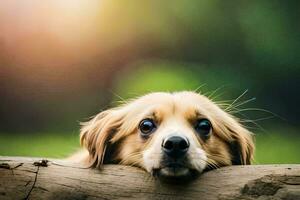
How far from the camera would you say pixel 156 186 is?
1.74 m

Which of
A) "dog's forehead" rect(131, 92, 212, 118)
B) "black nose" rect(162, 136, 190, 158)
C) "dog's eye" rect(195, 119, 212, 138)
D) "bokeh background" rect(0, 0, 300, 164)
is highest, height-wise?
"bokeh background" rect(0, 0, 300, 164)

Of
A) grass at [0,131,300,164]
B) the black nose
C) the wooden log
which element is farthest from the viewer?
grass at [0,131,300,164]

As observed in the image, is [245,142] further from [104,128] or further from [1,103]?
[1,103]

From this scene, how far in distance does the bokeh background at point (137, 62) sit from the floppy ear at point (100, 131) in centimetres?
16

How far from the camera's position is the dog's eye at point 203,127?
6.35 ft

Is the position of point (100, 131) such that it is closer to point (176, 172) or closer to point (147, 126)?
point (147, 126)

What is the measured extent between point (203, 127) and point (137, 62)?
532 millimetres

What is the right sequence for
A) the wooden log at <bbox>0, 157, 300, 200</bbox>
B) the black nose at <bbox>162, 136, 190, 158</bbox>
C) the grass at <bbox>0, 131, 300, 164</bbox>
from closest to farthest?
the wooden log at <bbox>0, 157, 300, 200</bbox> → the black nose at <bbox>162, 136, 190, 158</bbox> → the grass at <bbox>0, 131, 300, 164</bbox>

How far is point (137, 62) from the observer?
2381 millimetres

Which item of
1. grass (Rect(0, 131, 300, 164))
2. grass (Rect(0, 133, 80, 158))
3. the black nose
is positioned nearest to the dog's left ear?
grass (Rect(0, 131, 300, 164))

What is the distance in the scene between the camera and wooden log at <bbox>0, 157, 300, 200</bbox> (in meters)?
1.59

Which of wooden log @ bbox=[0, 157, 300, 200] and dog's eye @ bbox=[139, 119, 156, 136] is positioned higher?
dog's eye @ bbox=[139, 119, 156, 136]

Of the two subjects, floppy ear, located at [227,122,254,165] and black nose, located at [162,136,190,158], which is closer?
black nose, located at [162,136,190,158]

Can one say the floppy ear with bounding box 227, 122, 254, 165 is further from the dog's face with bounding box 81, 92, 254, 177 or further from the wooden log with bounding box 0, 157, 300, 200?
the wooden log with bounding box 0, 157, 300, 200
